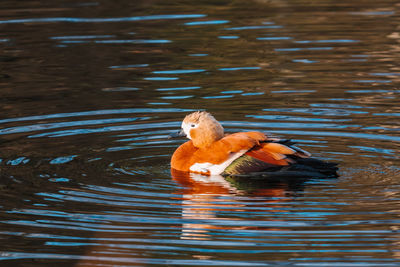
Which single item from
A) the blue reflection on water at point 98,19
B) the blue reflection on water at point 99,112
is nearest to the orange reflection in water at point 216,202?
the blue reflection on water at point 99,112

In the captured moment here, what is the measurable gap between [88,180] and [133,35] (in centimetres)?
868

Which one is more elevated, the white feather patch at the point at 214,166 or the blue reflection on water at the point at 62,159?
the white feather patch at the point at 214,166

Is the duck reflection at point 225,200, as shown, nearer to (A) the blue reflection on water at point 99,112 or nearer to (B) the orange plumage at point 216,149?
(B) the orange plumage at point 216,149

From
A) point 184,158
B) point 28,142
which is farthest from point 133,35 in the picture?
point 184,158

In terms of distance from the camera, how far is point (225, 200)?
891cm

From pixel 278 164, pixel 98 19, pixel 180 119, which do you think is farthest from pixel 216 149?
pixel 98 19

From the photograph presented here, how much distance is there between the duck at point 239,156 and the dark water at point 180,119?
0.15 meters

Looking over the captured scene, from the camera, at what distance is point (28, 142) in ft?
37.0

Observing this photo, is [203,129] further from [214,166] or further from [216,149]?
[214,166]

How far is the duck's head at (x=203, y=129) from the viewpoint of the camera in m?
10.1

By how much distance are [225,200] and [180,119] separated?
3403 millimetres

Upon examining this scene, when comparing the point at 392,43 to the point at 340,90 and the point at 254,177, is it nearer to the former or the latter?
the point at 340,90

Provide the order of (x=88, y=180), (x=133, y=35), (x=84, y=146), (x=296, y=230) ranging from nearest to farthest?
(x=296, y=230) < (x=88, y=180) < (x=84, y=146) < (x=133, y=35)

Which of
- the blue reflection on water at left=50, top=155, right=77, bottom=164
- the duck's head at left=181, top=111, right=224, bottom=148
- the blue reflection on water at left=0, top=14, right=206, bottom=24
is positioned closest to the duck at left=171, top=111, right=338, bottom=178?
the duck's head at left=181, top=111, right=224, bottom=148
